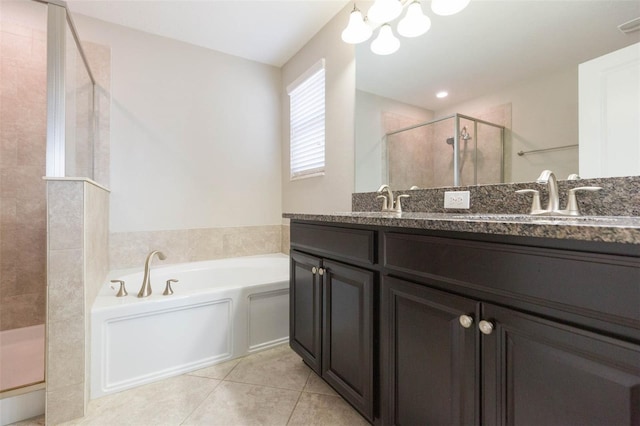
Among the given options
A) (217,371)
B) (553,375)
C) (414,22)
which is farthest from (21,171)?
(553,375)

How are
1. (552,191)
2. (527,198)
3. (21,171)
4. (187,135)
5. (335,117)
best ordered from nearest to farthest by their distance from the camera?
(552,191) < (527,198) < (21,171) < (335,117) < (187,135)

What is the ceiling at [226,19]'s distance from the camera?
6.63ft

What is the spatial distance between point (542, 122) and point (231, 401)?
6.32 ft

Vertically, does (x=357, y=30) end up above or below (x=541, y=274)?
above

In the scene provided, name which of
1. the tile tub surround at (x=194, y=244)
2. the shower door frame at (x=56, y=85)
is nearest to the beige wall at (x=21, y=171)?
the tile tub surround at (x=194, y=244)

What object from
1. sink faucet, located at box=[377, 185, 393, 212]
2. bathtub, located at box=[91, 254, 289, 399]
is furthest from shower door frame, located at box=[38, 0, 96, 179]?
sink faucet, located at box=[377, 185, 393, 212]

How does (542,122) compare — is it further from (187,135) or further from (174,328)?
(187,135)

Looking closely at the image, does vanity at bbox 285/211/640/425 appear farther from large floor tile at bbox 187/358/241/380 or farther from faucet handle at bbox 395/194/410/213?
large floor tile at bbox 187/358/241/380

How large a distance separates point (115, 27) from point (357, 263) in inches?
108

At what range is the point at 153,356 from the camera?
1.60m

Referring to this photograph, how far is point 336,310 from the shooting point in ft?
4.08

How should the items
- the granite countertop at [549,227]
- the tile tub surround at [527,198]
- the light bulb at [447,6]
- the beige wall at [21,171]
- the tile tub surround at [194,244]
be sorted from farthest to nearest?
the tile tub surround at [194,244], the beige wall at [21,171], the light bulb at [447,6], the tile tub surround at [527,198], the granite countertop at [549,227]

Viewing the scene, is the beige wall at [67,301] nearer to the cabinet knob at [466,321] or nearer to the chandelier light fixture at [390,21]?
the cabinet knob at [466,321]

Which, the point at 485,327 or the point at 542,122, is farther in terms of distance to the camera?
the point at 542,122
